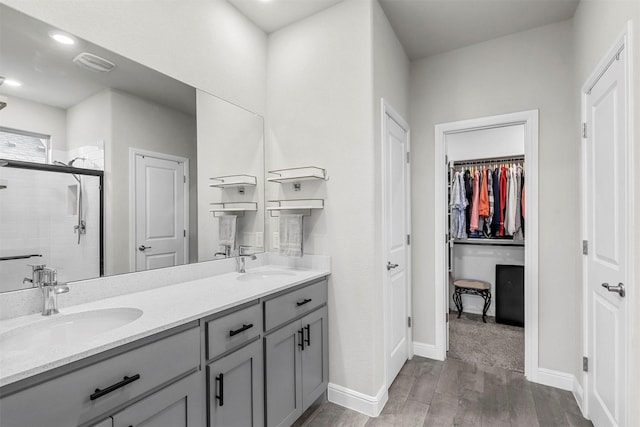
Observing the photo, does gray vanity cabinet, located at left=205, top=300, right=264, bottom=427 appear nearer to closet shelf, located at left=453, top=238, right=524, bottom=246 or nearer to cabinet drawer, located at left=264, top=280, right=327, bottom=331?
cabinet drawer, located at left=264, top=280, right=327, bottom=331

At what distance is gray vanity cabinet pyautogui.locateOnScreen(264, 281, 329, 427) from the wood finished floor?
24 centimetres

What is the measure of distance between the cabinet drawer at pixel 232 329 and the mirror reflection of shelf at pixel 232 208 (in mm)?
857

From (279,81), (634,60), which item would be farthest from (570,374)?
(279,81)

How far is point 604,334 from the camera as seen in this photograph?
172cm

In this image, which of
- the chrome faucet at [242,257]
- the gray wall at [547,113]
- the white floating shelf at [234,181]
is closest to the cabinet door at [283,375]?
Answer: the chrome faucet at [242,257]

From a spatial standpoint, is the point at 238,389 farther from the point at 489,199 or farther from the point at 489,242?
the point at 489,199

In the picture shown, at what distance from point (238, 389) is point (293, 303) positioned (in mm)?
533

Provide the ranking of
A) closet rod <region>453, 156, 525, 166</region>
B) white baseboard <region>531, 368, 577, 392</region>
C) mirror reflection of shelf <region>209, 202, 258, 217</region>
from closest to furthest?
mirror reflection of shelf <region>209, 202, 258, 217</region> → white baseboard <region>531, 368, 577, 392</region> → closet rod <region>453, 156, 525, 166</region>

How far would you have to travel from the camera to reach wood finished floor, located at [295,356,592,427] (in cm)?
195

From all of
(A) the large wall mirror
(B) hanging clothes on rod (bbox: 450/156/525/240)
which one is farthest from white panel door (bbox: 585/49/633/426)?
(A) the large wall mirror

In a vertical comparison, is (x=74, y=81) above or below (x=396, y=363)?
above

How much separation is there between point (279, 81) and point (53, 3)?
1412 mm

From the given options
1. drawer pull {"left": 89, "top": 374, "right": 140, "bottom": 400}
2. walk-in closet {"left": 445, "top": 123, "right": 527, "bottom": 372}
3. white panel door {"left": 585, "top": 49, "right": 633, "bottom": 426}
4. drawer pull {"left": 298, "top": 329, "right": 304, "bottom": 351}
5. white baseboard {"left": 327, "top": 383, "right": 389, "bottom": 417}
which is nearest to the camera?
drawer pull {"left": 89, "top": 374, "right": 140, "bottom": 400}

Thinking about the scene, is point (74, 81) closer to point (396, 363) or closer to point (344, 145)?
point (344, 145)
